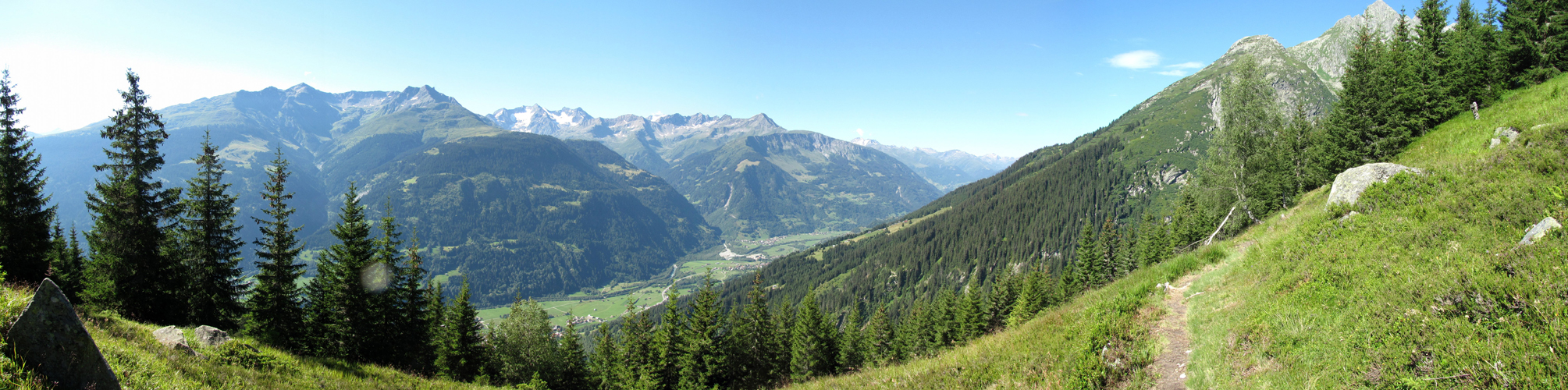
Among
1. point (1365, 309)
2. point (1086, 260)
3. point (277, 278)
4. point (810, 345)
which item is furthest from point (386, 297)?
point (1086, 260)

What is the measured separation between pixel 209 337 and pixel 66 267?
109ft

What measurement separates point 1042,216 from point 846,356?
161m

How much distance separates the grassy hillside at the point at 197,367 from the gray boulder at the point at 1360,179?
28882mm

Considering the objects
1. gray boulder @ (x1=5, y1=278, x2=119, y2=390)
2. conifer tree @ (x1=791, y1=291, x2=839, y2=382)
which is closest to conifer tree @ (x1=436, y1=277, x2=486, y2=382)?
conifer tree @ (x1=791, y1=291, x2=839, y2=382)

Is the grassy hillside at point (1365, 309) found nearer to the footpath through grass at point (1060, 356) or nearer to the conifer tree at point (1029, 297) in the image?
the footpath through grass at point (1060, 356)

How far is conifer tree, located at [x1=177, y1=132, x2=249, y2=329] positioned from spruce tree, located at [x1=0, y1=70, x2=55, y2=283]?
5.24 metres

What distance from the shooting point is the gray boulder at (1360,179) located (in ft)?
48.2

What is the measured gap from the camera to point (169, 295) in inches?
1029

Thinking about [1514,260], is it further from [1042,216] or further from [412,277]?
[1042,216]

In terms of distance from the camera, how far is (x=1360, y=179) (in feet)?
50.0

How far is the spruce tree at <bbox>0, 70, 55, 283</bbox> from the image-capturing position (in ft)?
78.7

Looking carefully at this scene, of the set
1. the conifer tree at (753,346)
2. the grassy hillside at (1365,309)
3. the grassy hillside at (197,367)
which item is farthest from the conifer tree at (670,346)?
the grassy hillside at (1365,309)

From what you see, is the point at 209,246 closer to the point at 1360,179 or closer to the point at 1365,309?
the point at 1365,309

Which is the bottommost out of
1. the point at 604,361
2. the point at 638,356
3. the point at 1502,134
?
the point at 604,361
